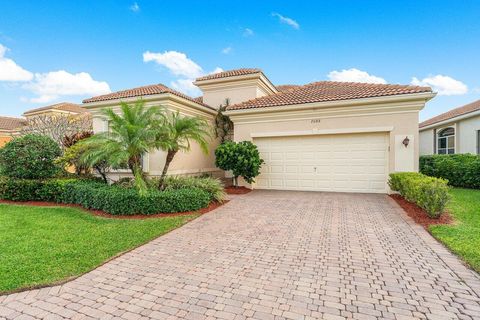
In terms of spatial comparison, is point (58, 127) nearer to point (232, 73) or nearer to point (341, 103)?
point (232, 73)

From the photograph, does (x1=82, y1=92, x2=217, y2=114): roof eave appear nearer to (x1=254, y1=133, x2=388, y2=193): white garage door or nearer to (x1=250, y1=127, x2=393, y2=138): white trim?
(x1=250, y1=127, x2=393, y2=138): white trim

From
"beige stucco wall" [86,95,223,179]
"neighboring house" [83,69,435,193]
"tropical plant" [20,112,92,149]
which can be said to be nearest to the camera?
"neighboring house" [83,69,435,193]

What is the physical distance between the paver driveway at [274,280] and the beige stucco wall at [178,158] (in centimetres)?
667

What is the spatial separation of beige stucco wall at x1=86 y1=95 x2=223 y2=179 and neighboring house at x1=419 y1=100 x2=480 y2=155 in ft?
50.9

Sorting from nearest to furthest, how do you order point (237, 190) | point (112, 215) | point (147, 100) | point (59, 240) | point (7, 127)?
1. point (59, 240)
2. point (112, 215)
3. point (147, 100)
4. point (237, 190)
5. point (7, 127)

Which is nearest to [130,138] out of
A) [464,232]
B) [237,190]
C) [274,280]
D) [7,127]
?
[237,190]

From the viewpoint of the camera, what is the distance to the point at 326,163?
12.1 meters

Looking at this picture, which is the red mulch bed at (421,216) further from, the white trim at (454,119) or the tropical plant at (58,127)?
the tropical plant at (58,127)

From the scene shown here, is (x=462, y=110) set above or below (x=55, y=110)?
below

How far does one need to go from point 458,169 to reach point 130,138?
15.4 m

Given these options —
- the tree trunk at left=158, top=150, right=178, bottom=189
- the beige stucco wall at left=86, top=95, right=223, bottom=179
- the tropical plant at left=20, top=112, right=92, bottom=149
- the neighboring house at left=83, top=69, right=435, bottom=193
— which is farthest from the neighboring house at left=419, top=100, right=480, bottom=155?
the tropical plant at left=20, top=112, right=92, bottom=149

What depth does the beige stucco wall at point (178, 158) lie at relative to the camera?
486 inches

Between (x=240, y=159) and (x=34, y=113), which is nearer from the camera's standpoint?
(x=240, y=159)

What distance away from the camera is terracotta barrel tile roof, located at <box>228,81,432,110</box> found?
11.2 metres
